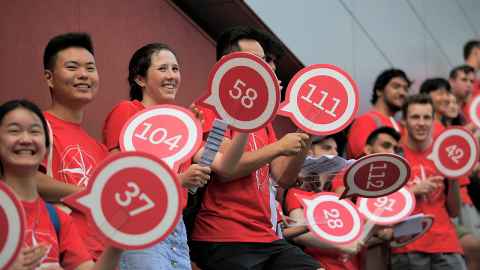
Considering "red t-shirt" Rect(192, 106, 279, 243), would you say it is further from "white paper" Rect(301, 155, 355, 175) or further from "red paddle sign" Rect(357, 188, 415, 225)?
"red paddle sign" Rect(357, 188, 415, 225)

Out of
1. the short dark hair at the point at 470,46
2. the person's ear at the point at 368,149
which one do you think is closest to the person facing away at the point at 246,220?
the person's ear at the point at 368,149

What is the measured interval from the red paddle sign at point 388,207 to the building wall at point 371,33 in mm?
1731

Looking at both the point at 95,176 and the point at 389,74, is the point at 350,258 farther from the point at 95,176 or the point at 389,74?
the point at 95,176

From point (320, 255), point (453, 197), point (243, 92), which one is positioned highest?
point (243, 92)

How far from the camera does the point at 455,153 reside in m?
6.26

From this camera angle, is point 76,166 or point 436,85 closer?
point 76,166

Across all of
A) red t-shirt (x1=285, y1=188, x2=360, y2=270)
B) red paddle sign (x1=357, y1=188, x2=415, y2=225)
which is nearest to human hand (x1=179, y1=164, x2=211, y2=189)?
red t-shirt (x1=285, y1=188, x2=360, y2=270)

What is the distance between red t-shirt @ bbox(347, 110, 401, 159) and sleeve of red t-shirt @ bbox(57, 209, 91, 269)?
128 inches

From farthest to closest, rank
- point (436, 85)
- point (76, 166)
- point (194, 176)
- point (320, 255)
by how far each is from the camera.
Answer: point (436, 85) → point (320, 255) → point (76, 166) → point (194, 176)

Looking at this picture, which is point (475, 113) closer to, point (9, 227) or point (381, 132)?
point (381, 132)

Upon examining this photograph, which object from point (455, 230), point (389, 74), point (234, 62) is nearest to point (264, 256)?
point (234, 62)

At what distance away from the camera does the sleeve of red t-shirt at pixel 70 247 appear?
145 inches

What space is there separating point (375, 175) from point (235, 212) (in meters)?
0.73

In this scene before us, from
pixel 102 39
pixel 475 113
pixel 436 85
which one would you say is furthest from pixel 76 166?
pixel 436 85
